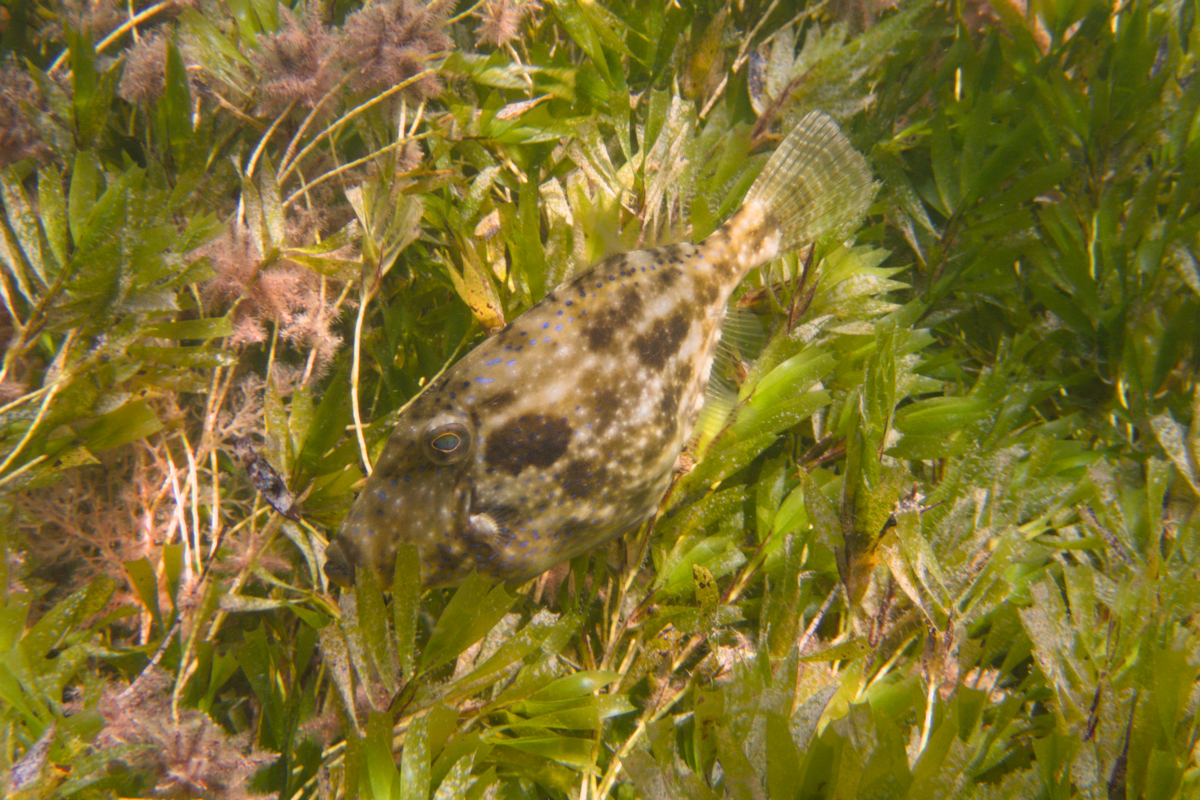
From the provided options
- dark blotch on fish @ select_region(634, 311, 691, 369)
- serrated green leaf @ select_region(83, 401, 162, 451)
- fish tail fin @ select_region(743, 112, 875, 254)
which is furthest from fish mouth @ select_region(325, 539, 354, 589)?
fish tail fin @ select_region(743, 112, 875, 254)

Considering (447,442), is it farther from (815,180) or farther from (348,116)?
(815,180)

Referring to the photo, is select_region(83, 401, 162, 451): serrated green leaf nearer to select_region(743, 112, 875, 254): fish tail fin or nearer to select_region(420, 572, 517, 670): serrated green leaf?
select_region(420, 572, 517, 670): serrated green leaf

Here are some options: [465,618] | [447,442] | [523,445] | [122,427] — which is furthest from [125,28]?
[465,618]

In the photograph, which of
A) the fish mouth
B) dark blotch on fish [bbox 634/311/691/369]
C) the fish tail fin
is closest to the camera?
the fish mouth

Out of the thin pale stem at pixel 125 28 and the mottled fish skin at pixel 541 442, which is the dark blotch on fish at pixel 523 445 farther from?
the thin pale stem at pixel 125 28

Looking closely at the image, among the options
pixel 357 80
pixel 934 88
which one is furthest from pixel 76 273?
pixel 934 88

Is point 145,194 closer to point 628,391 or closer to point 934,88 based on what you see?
point 628,391
